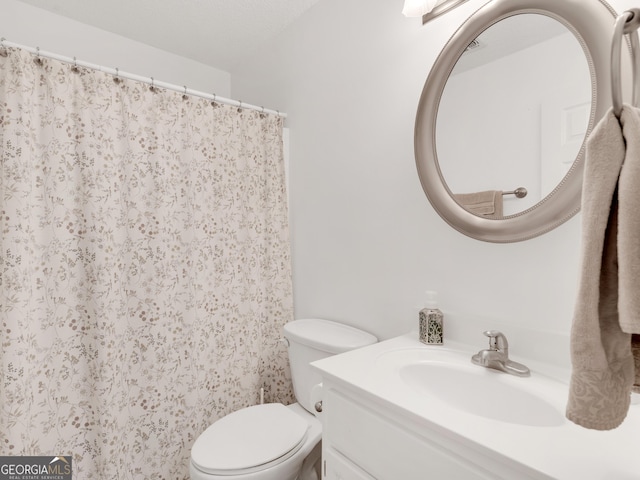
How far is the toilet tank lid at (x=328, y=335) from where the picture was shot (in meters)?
1.30

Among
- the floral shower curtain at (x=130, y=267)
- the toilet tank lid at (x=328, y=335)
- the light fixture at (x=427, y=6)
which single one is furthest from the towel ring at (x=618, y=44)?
the floral shower curtain at (x=130, y=267)

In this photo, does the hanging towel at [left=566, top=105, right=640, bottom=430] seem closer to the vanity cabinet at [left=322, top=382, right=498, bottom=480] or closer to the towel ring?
the towel ring

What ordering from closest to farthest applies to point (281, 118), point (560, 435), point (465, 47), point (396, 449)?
point (560, 435)
point (396, 449)
point (465, 47)
point (281, 118)

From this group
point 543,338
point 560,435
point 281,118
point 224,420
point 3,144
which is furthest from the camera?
point 281,118

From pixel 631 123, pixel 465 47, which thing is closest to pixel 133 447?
pixel 631 123

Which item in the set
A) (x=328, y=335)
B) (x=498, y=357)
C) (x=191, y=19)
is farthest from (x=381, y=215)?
(x=191, y=19)

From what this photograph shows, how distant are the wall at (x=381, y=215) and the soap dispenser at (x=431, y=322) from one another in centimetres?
5

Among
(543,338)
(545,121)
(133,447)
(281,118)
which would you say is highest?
(281,118)

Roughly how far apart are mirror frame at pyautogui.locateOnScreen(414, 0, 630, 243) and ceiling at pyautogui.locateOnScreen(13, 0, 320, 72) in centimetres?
97

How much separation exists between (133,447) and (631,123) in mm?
1909

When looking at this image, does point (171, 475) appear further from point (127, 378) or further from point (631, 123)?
point (631, 123)

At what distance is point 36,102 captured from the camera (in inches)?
50.4

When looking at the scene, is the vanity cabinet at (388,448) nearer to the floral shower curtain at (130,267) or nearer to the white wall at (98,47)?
the floral shower curtain at (130,267)

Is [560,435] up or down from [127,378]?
up
